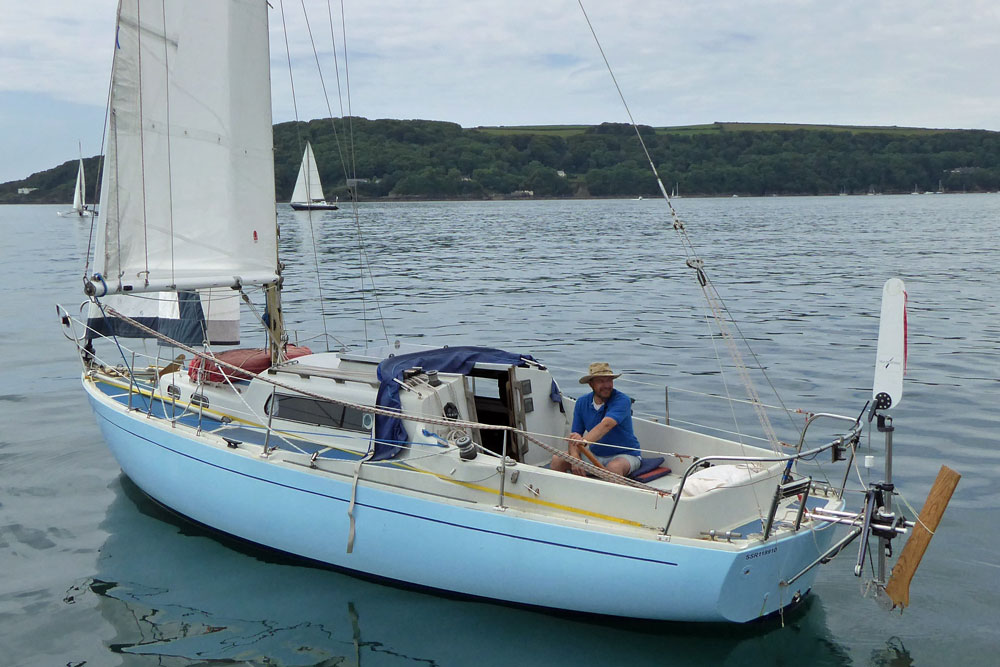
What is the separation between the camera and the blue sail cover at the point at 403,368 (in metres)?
8.30

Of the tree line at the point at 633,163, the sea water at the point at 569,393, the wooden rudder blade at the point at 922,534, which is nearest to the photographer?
the wooden rudder blade at the point at 922,534

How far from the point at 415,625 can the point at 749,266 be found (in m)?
29.1

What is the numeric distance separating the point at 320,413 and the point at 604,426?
2.93 metres

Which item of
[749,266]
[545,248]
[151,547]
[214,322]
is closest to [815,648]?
[151,547]

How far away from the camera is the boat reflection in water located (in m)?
7.30

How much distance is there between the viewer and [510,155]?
11975 cm

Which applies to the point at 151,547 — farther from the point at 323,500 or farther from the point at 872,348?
the point at 872,348

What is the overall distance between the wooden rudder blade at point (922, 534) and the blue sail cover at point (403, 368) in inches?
144

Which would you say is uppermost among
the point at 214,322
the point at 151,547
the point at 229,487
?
the point at 214,322

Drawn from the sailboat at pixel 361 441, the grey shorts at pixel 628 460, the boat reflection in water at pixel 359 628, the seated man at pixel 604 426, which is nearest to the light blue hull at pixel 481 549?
the sailboat at pixel 361 441

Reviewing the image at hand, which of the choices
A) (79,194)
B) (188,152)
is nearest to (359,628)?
(188,152)

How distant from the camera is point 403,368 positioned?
8602 mm

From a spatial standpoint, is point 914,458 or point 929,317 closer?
point 914,458

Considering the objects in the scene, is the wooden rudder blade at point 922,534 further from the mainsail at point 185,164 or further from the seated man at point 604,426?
the mainsail at point 185,164
